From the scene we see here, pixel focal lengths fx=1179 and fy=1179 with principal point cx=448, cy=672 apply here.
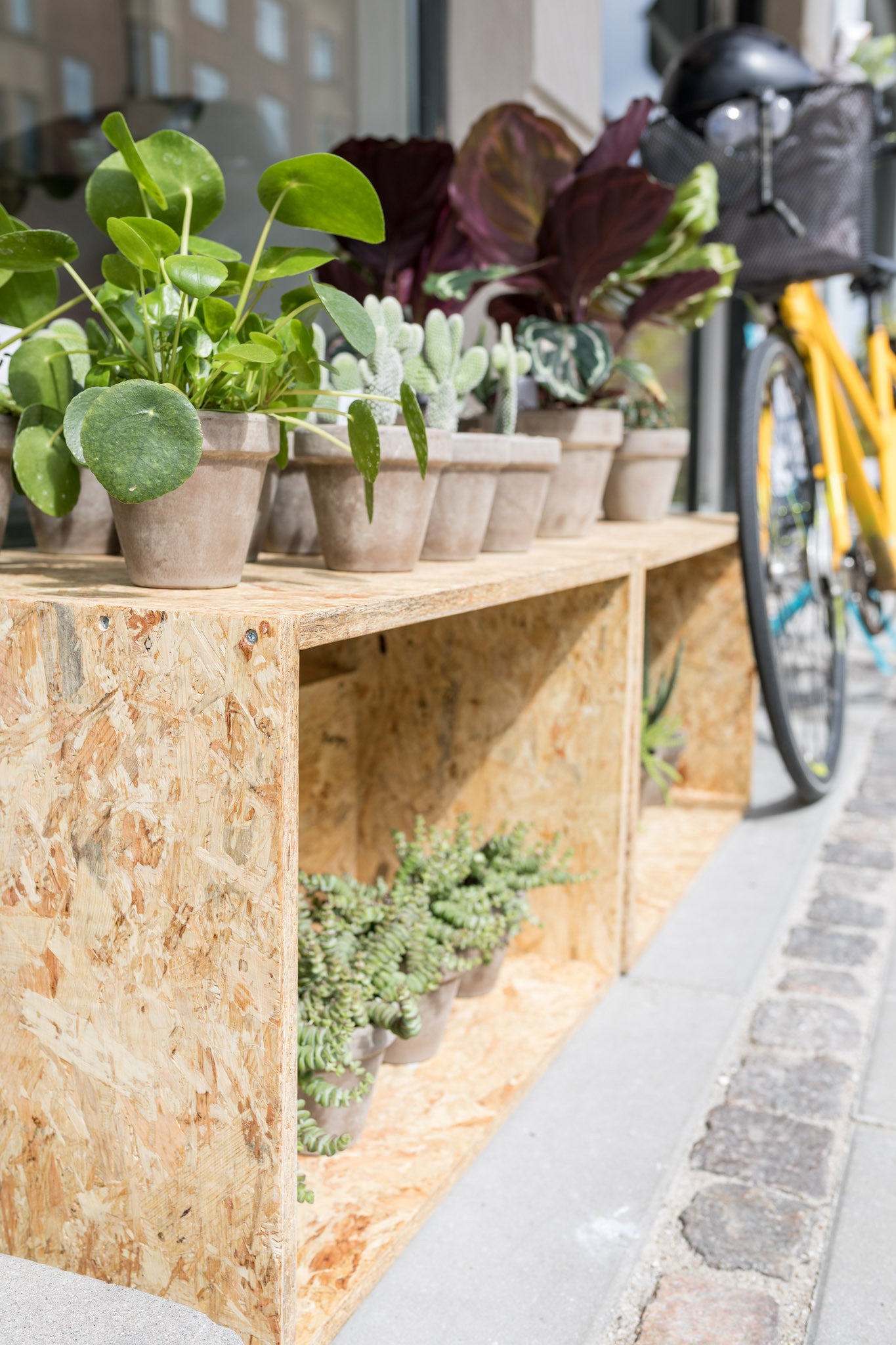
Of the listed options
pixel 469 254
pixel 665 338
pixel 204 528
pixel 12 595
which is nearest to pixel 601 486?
pixel 469 254

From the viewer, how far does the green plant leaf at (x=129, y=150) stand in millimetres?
927

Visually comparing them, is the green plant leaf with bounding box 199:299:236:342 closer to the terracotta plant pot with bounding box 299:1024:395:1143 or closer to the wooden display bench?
the wooden display bench

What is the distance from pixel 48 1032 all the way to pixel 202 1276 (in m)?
Result: 0.23

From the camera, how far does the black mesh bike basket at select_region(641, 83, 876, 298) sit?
7.37ft

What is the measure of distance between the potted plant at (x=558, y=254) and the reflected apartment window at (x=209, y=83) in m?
0.57

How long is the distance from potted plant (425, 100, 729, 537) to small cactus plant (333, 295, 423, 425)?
431 mm

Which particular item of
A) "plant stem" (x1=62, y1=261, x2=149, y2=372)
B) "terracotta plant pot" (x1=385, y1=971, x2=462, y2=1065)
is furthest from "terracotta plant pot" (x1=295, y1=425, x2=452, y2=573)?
"terracotta plant pot" (x1=385, y1=971, x2=462, y2=1065)

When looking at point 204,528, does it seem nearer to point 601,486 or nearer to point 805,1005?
point 601,486

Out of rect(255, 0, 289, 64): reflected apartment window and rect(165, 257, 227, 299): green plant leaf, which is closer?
rect(165, 257, 227, 299): green plant leaf

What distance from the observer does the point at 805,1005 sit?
171 centimetres

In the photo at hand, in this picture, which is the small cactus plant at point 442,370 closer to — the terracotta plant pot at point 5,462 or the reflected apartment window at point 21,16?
the terracotta plant pot at point 5,462

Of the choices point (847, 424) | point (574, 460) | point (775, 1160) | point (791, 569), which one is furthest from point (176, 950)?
point (847, 424)

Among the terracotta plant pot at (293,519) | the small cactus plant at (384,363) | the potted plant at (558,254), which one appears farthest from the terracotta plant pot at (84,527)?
the potted plant at (558,254)

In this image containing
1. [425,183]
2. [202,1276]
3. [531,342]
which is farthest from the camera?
[531,342]
